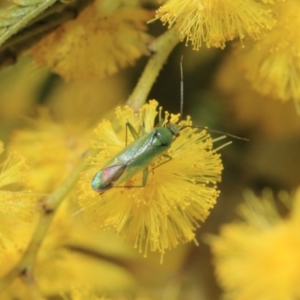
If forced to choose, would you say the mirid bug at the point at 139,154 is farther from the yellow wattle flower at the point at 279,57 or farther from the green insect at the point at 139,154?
the yellow wattle flower at the point at 279,57

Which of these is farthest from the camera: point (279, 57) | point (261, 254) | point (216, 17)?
point (261, 254)

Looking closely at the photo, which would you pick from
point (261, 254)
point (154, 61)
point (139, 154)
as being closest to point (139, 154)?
point (139, 154)

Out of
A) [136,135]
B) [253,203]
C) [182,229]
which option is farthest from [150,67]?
[253,203]

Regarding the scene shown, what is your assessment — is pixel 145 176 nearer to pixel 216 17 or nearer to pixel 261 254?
pixel 216 17

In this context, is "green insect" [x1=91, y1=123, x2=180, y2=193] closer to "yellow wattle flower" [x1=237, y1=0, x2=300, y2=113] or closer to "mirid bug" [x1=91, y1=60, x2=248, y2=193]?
"mirid bug" [x1=91, y1=60, x2=248, y2=193]

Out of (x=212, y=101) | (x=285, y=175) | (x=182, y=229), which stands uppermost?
(x=182, y=229)

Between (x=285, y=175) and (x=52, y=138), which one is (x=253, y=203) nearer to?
(x=285, y=175)
